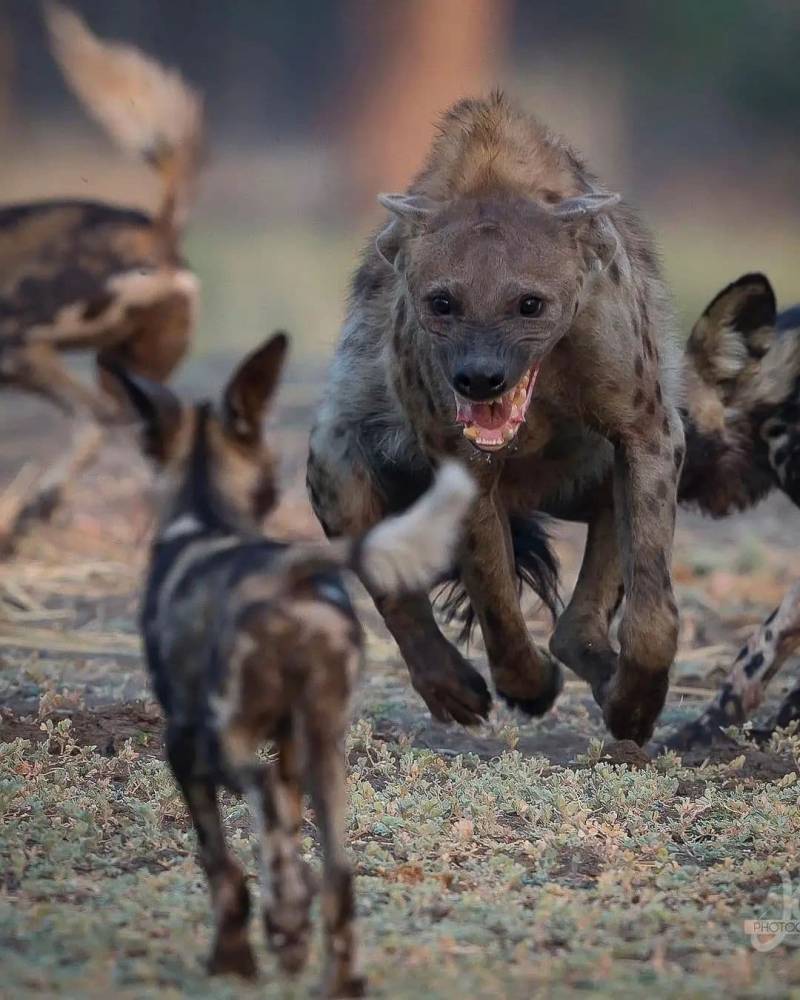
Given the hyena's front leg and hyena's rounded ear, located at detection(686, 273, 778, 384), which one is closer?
the hyena's front leg

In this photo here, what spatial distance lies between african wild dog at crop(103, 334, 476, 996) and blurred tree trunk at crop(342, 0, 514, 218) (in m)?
13.5

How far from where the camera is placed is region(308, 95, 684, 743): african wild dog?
5051mm

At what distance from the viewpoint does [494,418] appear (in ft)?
16.5

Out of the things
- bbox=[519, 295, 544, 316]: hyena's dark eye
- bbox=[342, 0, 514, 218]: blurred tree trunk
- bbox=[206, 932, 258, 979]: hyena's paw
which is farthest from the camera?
bbox=[342, 0, 514, 218]: blurred tree trunk

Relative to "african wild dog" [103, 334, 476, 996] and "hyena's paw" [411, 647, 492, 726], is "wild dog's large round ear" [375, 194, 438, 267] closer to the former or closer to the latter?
"hyena's paw" [411, 647, 492, 726]

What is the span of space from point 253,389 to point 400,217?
1.57m

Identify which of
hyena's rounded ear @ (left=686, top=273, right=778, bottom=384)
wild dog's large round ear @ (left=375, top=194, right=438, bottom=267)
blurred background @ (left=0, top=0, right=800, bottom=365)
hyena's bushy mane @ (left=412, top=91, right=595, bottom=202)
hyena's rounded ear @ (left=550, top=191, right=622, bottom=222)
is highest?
hyena's bushy mane @ (left=412, top=91, right=595, bottom=202)

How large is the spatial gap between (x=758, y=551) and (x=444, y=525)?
18.0 ft

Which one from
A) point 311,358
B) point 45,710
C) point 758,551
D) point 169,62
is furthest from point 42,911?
point 169,62

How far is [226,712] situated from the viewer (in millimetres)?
3465

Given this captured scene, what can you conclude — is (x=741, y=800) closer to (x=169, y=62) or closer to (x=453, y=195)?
(x=453, y=195)

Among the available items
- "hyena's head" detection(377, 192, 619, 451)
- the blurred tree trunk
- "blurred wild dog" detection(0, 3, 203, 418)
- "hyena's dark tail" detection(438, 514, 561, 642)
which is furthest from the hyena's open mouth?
the blurred tree trunk

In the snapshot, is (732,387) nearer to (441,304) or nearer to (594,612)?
(594,612)

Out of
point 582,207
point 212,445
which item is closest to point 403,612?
point 582,207
